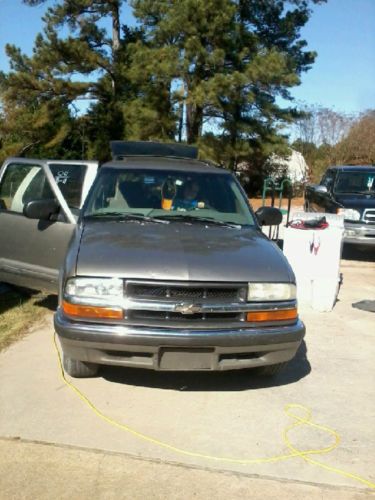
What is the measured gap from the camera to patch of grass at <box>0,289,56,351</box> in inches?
215

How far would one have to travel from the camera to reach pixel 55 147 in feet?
83.5

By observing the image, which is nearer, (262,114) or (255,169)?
(262,114)

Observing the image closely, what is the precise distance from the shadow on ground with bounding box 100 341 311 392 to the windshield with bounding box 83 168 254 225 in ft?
4.28

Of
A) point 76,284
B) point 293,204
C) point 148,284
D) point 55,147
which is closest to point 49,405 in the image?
point 76,284

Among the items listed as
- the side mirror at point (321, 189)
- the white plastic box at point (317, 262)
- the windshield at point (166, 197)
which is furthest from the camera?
the side mirror at point (321, 189)

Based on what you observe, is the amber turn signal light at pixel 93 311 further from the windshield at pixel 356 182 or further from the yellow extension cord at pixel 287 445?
the windshield at pixel 356 182

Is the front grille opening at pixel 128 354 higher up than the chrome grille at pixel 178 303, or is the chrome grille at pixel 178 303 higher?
the chrome grille at pixel 178 303

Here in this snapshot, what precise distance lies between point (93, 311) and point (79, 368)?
739 mm

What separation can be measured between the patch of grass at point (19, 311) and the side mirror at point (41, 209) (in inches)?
44.0

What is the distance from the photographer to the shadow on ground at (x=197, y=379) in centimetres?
431

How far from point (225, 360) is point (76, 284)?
45.1 inches

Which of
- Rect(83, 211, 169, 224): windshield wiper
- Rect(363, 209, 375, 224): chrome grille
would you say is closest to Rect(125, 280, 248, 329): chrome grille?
Rect(83, 211, 169, 224): windshield wiper

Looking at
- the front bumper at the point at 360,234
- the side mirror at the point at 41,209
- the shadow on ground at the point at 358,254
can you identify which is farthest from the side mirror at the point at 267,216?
the shadow on ground at the point at 358,254

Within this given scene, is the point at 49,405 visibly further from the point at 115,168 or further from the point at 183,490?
the point at 115,168
